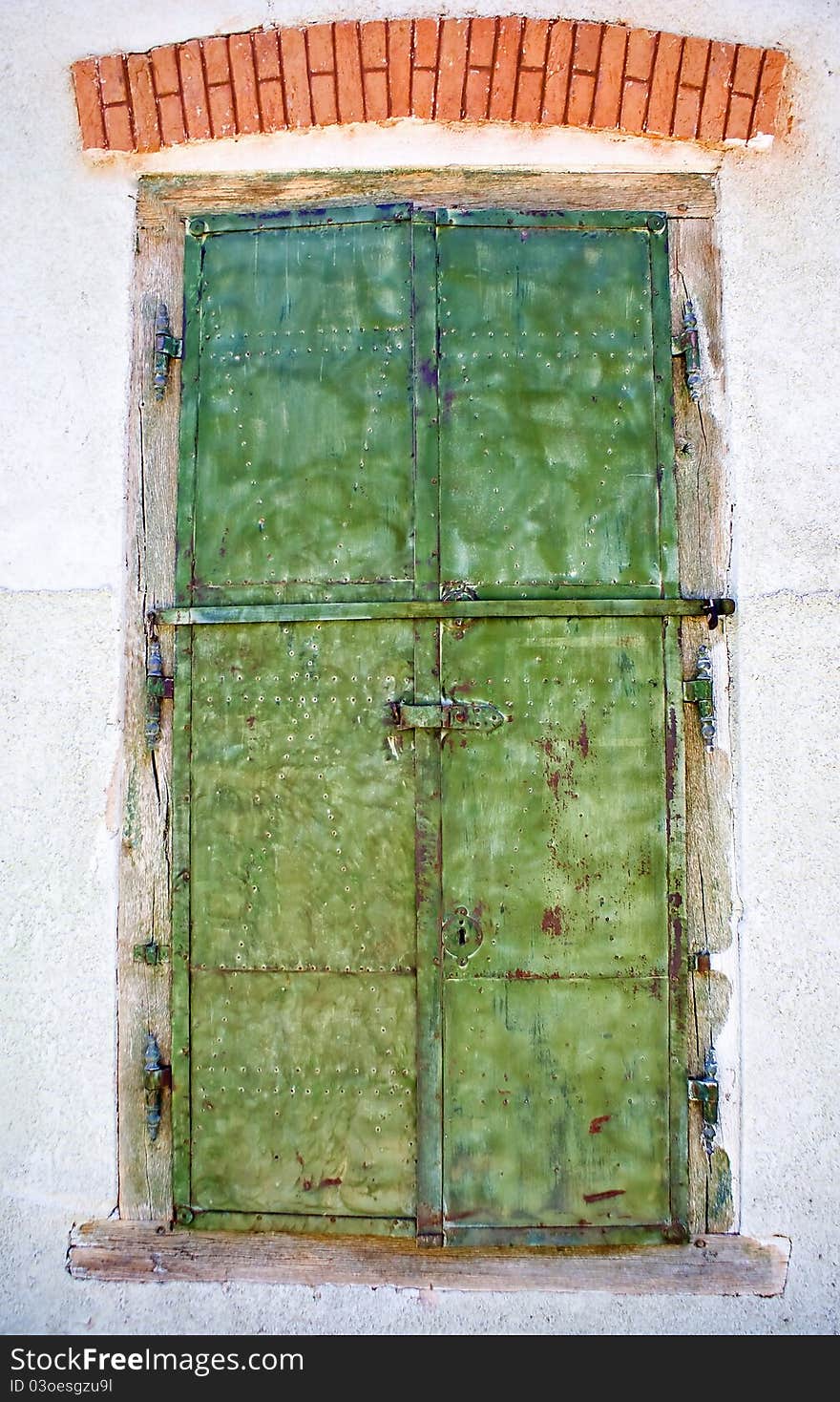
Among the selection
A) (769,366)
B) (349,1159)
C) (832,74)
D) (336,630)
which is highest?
(832,74)

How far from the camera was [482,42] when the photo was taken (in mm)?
2131

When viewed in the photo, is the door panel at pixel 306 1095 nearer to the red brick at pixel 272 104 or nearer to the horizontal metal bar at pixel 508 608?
the horizontal metal bar at pixel 508 608

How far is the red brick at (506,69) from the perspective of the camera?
2.13 metres

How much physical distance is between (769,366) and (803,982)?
1.58 meters

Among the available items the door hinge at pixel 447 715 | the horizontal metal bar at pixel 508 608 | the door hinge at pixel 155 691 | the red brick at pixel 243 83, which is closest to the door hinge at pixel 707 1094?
the door hinge at pixel 447 715

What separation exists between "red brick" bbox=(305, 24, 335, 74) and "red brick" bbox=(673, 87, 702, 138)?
896 millimetres

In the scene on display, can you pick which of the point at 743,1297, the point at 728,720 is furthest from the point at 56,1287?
the point at 728,720

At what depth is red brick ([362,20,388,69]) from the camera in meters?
2.14

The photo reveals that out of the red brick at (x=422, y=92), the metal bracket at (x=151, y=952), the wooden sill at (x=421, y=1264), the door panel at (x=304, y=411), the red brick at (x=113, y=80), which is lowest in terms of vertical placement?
the wooden sill at (x=421, y=1264)

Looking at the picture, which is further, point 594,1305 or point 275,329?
point 275,329

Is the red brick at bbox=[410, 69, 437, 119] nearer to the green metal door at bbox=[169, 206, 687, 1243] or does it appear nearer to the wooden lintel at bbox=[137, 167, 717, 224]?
the wooden lintel at bbox=[137, 167, 717, 224]

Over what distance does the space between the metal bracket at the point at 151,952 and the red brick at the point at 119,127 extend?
209 centimetres

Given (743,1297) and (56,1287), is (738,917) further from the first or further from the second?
(56,1287)

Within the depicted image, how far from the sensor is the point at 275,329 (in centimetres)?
221
